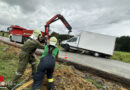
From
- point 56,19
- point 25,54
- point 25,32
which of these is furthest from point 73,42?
point 25,54

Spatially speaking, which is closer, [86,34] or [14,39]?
[86,34]

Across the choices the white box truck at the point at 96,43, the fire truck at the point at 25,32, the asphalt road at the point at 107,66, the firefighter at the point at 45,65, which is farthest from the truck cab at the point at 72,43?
the firefighter at the point at 45,65

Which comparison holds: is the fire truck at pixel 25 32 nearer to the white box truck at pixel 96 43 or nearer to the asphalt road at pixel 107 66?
the white box truck at pixel 96 43

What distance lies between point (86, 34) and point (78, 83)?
29.9 feet

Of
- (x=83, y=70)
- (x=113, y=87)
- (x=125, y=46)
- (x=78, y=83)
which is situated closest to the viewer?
(x=78, y=83)

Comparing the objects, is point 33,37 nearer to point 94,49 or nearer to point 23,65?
point 23,65

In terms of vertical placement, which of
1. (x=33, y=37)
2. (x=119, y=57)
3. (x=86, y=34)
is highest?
(x=86, y=34)

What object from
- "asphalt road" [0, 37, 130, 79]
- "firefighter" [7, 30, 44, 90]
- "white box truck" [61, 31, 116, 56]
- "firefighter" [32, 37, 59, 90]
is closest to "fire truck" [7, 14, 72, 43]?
"white box truck" [61, 31, 116, 56]

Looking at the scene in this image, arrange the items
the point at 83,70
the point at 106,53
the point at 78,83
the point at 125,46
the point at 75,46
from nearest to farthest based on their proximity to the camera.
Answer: the point at 78,83 → the point at 83,70 → the point at 106,53 → the point at 75,46 → the point at 125,46

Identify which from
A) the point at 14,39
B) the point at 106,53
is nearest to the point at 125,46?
the point at 106,53

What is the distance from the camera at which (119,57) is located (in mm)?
13422

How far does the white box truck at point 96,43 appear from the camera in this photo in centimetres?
1103

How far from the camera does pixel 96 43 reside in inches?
444

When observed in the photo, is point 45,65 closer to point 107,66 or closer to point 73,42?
point 107,66
